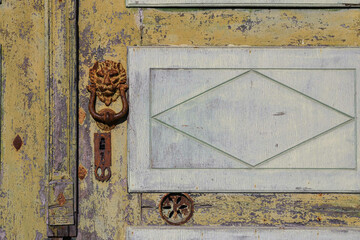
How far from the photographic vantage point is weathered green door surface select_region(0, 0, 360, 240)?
7.77ft

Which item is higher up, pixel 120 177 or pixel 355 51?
pixel 355 51

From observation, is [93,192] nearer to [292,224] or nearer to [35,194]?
[35,194]

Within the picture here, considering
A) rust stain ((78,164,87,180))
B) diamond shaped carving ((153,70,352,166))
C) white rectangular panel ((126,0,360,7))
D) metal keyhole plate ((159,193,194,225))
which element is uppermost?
white rectangular panel ((126,0,360,7))

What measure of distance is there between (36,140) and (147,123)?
2.47 ft

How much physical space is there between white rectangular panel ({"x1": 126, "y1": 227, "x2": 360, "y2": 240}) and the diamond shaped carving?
453 mm

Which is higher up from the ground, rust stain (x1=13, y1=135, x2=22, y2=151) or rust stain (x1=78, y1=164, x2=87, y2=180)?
rust stain (x1=13, y1=135, x2=22, y2=151)

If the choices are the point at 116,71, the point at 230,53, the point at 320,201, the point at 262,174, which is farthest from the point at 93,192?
the point at 320,201

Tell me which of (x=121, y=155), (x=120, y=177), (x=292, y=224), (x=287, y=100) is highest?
(x=287, y=100)

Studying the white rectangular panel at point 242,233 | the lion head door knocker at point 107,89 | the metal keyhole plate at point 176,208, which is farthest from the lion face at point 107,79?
the white rectangular panel at point 242,233

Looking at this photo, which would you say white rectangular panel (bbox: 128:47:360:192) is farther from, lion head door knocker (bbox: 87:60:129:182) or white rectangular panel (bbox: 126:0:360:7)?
white rectangular panel (bbox: 126:0:360:7)

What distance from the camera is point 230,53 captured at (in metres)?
2.36

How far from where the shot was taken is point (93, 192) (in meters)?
2.41

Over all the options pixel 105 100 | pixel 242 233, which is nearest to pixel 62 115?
pixel 105 100

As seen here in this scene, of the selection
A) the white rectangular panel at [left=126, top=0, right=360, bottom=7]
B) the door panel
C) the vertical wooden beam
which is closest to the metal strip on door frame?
the vertical wooden beam
